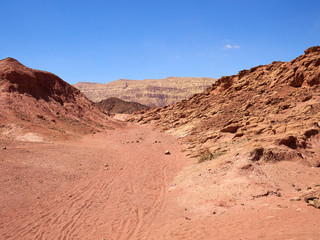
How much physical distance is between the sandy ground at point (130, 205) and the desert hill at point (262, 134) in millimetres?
203

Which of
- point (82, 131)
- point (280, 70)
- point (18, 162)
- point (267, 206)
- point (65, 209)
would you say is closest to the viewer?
point (267, 206)

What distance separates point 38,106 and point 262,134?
20.4m

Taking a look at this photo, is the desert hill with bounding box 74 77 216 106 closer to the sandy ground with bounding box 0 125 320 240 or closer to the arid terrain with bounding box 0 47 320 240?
the arid terrain with bounding box 0 47 320 240

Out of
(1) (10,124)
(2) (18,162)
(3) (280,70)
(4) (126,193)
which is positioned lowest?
(4) (126,193)

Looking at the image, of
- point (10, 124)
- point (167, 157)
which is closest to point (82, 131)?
point (10, 124)

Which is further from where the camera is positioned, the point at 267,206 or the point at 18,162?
the point at 18,162

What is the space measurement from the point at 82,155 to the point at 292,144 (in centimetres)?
1090

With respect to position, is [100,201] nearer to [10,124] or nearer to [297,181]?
[297,181]

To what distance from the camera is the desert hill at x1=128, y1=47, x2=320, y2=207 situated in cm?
792

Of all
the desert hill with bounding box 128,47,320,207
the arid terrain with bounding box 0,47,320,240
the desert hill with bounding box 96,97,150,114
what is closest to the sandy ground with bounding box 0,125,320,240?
the arid terrain with bounding box 0,47,320,240

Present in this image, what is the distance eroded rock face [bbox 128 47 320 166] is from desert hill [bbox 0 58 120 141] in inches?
406

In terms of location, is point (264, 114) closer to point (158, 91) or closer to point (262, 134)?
point (262, 134)

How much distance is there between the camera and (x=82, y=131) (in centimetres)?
2294

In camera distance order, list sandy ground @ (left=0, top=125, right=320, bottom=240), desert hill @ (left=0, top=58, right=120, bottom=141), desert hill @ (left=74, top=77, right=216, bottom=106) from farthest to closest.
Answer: desert hill @ (left=74, top=77, right=216, bottom=106) → desert hill @ (left=0, top=58, right=120, bottom=141) → sandy ground @ (left=0, top=125, right=320, bottom=240)
